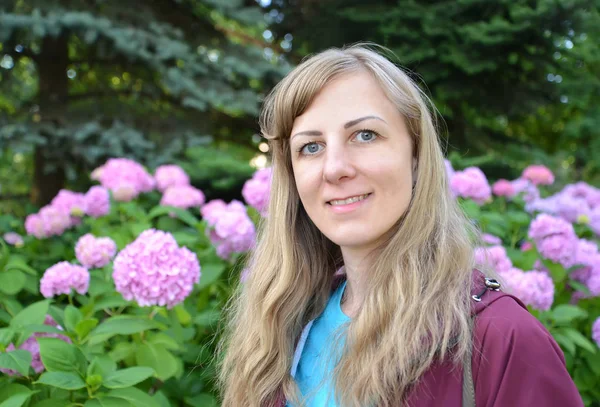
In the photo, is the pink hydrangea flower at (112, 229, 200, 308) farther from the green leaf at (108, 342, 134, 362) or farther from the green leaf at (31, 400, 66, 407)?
the green leaf at (31, 400, 66, 407)

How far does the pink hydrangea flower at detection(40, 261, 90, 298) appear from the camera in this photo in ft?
7.16

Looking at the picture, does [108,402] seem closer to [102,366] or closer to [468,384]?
[102,366]

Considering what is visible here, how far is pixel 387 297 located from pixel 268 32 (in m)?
6.00

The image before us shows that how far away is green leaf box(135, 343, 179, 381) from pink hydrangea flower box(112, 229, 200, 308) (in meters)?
0.15

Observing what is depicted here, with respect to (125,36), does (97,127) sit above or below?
below

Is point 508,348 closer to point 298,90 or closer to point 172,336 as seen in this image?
point 298,90

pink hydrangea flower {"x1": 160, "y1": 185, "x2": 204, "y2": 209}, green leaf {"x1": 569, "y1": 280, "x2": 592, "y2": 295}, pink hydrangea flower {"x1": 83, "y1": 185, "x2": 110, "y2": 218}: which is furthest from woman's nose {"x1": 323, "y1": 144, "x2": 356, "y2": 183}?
pink hydrangea flower {"x1": 83, "y1": 185, "x2": 110, "y2": 218}

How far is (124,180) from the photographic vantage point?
12.1 ft

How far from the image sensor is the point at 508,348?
1.19 meters

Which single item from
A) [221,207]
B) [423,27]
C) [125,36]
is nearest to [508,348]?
[221,207]

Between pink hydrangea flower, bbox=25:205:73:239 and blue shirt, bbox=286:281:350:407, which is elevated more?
pink hydrangea flower, bbox=25:205:73:239

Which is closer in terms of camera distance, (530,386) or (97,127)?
(530,386)

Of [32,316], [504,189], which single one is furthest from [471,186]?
[32,316]

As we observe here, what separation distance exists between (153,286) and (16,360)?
45 centimetres
